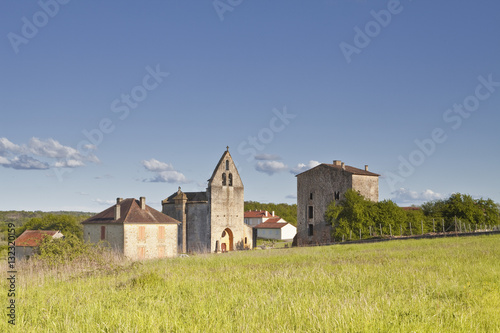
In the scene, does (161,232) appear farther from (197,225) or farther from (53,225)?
(53,225)

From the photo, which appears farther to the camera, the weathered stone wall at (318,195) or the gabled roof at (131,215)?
the weathered stone wall at (318,195)

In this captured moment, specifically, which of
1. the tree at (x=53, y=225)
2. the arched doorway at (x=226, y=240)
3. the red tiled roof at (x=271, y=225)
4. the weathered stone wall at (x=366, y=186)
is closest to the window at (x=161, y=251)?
the arched doorway at (x=226, y=240)

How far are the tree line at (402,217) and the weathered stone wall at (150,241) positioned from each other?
16.9 m

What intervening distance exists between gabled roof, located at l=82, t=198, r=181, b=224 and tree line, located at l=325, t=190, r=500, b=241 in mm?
17633

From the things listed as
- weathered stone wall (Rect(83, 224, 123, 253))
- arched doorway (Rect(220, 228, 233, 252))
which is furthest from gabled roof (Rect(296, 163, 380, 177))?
weathered stone wall (Rect(83, 224, 123, 253))

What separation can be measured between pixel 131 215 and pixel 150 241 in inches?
A: 120

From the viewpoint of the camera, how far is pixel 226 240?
50.2 metres

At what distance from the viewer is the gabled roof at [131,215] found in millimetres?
41719

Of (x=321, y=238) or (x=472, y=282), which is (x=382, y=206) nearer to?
(x=321, y=238)

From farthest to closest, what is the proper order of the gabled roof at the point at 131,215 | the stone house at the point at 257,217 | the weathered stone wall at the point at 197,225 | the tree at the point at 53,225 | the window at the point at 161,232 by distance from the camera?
the stone house at the point at 257,217 → the tree at the point at 53,225 → the weathered stone wall at the point at 197,225 → the window at the point at 161,232 → the gabled roof at the point at 131,215

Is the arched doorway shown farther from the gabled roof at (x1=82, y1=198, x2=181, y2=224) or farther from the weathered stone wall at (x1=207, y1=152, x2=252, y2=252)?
the gabled roof at (x1=82, y1=198, x2=181, y2=224)

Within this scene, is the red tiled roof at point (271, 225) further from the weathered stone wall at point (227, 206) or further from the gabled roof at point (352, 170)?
the weathered stone wall at point (227, 206)

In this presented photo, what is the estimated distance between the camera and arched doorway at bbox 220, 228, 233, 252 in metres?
49.5

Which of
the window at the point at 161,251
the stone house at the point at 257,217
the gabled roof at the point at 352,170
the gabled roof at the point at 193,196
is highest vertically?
the gabled roof at the point at 352,170
